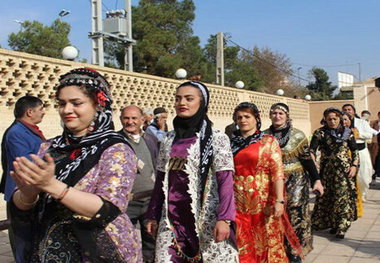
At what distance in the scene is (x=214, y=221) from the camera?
3098 millimetres

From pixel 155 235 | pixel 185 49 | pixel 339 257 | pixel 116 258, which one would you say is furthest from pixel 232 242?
pixel 185 49

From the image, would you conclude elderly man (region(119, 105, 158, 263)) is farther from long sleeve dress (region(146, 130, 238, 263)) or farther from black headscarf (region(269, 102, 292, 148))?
black headscarf (region(269, 102, 292, 148))

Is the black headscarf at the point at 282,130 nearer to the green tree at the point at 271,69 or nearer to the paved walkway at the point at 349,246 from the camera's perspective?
the paved walkway at the point at 349,246

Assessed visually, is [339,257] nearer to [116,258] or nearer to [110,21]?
[116,258]

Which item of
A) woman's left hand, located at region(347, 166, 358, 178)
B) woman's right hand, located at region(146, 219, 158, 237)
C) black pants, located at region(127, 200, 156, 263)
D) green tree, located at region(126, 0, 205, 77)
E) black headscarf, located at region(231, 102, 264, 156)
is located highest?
green tree, located at region(126, 0, 205, 77)

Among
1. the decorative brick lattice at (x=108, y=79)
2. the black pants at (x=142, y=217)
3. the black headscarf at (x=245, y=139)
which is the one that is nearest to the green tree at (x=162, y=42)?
the decorative brick lattice at (x=108, y=79)

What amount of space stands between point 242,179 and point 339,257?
1.89m

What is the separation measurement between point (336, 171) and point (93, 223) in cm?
504

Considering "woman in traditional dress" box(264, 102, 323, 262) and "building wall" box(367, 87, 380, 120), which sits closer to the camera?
"woman in traditional dress" box(264, 102, 323, 262)

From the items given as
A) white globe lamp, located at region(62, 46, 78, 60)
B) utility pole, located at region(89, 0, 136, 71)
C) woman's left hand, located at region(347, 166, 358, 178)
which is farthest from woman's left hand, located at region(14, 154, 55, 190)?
utility pole, located at region(89, 0, 136, 71)

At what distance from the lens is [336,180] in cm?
631

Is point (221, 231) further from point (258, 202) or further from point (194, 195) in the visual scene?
point (258, 202)

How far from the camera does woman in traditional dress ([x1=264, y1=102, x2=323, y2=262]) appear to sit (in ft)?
16.2

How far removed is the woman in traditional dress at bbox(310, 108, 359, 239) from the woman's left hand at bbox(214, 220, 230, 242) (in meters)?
3.41
